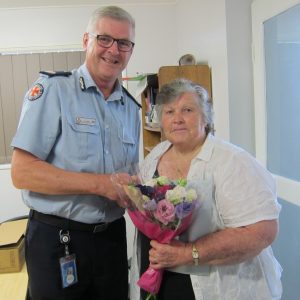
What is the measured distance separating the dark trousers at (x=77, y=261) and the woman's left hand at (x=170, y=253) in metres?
0.41

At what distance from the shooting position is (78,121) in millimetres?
1467

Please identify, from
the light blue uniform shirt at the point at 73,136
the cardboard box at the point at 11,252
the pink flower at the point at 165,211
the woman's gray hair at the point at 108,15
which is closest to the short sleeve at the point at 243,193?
the pink flower at the point at 165,211

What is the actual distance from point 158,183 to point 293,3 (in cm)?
151

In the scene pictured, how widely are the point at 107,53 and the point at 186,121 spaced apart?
45cm

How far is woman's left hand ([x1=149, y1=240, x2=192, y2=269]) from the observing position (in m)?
1.19

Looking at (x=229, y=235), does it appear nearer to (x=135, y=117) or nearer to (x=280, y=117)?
(x=135, y=117)

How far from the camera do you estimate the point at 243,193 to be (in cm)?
120

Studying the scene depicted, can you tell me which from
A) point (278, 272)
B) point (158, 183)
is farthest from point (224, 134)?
point (158, 183)

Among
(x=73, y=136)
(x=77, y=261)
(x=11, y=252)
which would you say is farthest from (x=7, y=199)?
(x=73, y=136)

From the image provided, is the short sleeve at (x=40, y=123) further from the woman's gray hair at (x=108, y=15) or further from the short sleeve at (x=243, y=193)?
the short sleeve at (x=243, y=193)

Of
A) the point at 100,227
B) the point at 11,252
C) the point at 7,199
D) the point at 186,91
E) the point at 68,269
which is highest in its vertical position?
the point at 186,91

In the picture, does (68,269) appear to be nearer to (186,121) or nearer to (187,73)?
(186,121)

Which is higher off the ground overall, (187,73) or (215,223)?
(187,73)

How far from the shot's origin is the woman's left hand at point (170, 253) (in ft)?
3.89
